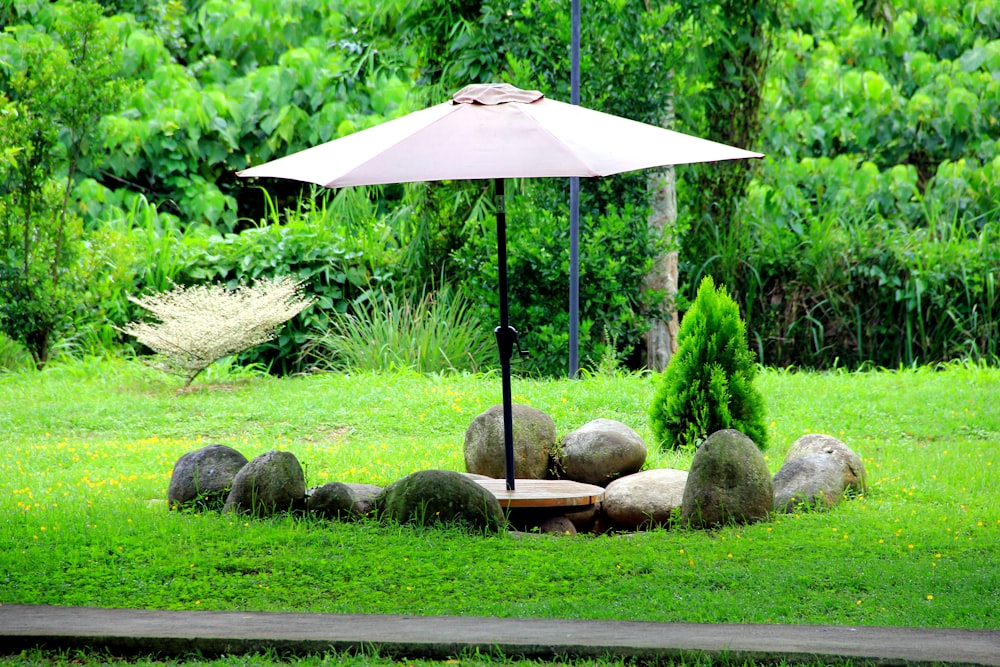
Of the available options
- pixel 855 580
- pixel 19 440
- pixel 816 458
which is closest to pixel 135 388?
pixel 19 440

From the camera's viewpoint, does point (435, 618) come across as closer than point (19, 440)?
Yes

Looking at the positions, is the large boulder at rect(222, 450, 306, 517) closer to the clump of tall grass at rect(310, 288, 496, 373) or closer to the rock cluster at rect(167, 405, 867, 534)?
the rock cluster at rect(167, 405, 867, 534)

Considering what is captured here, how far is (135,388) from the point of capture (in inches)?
429

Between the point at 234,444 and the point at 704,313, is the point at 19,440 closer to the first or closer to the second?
the point at 234,444

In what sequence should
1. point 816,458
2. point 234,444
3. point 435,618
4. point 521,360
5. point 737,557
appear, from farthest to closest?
point 521,360
point 234,444
point 816,458
point 737,557
point 435,618

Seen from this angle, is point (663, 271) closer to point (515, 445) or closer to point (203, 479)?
point (515, 445)

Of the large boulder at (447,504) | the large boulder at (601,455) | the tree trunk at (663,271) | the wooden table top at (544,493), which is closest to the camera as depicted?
the large boulder at (447,504)

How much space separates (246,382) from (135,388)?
41.7 inches

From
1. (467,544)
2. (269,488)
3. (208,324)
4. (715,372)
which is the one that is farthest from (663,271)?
(467,544)

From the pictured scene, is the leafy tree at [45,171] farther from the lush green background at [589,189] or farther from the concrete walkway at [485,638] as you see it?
the concrete walkway at [485,638]

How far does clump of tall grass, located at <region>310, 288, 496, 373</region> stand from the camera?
1173 cm

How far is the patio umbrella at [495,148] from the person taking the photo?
17.8 ft

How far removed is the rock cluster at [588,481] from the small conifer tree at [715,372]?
20.3 inches

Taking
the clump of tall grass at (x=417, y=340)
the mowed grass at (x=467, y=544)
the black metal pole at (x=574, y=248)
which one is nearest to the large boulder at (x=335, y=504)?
the mowed grass at (x=467, y=544)
